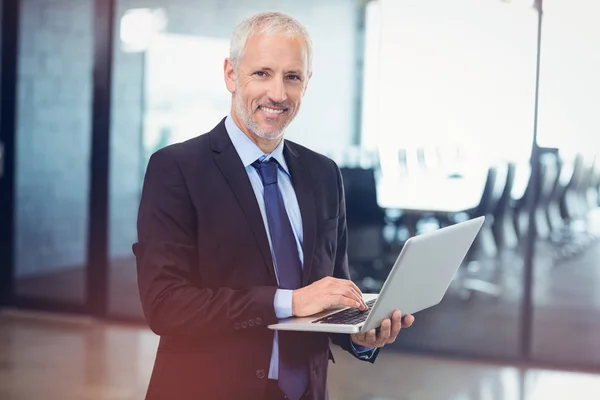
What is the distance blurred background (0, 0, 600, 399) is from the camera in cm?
480

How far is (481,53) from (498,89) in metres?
0.23

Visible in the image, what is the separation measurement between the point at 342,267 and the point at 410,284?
337mm

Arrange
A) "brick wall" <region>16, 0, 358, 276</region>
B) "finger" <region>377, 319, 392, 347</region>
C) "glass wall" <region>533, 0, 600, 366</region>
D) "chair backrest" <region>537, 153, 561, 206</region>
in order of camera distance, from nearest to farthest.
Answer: "finger" <region>377, 319, 392, 347</region>, "glass wall" <region>533, 0, 600, 366</region>, "chair backrest" <region>537, 153, 561, 206</region>, "brick wall" <region>16, 0, 358, 276</region>

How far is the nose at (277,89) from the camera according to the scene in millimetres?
1527

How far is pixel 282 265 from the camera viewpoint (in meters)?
1.57

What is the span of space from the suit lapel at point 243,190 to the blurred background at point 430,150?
2.84 meters

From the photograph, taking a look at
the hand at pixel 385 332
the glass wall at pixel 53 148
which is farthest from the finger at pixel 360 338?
the glass wall at pixel 53 148

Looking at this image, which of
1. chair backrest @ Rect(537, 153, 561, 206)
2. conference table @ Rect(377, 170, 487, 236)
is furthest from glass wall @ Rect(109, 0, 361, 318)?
chair backrest @ Rect(537, 153, 561, 206)

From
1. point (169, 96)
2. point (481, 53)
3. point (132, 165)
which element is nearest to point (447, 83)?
point (481, 53)

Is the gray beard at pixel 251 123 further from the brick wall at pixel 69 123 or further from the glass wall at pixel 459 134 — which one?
the brick wall at pixel 69 123

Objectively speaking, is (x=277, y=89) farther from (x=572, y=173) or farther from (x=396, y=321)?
(x=572, y=173)

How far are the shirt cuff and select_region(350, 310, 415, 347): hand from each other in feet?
0.52

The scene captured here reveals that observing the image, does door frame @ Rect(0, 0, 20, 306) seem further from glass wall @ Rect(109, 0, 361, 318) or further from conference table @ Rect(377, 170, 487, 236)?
conference table @ Rect(377, 170, 487, 236)

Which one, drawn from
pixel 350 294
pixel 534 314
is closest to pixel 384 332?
pixel 350 294
